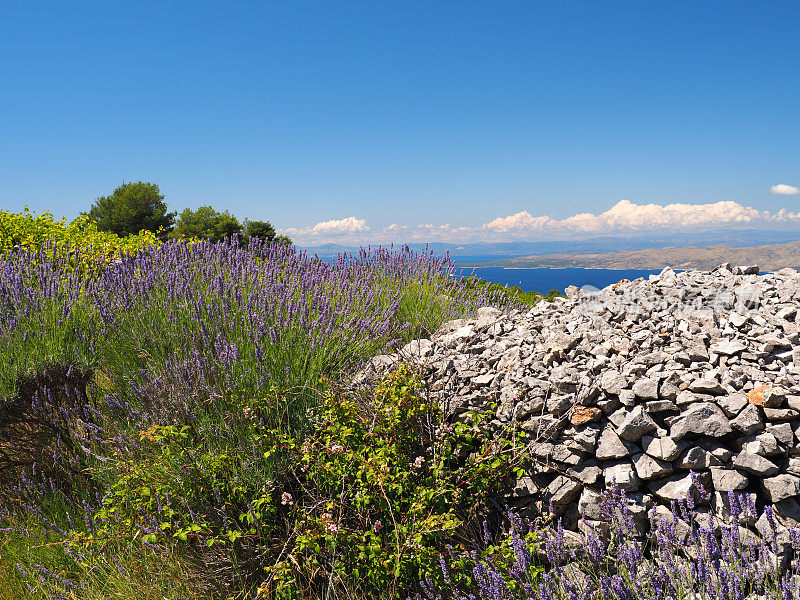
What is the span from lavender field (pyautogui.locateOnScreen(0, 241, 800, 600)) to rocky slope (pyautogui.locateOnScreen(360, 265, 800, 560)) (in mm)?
105

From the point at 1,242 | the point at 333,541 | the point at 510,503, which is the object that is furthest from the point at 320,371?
the point at 1,242

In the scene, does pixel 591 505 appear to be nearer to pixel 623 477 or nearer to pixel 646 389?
pixel 623 477

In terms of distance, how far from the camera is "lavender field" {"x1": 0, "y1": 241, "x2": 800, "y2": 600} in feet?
6.86

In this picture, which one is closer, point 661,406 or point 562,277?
point 661,406

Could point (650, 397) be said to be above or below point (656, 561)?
above

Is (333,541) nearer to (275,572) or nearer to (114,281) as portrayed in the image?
(275,572)

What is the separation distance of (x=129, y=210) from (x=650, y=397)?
2461cm

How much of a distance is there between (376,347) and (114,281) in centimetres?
230

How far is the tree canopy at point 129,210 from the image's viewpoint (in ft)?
72.0

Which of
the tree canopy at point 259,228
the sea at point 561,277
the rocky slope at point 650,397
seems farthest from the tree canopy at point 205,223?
the rocky slope at point 650,397

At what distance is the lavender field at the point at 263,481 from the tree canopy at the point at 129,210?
2072 centimetres

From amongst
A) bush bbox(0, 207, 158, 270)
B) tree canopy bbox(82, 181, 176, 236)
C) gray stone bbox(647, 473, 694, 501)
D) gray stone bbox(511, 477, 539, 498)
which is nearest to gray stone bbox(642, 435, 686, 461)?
gray stone bbox(647, 473, 694, 501)

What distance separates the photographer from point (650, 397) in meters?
2.39

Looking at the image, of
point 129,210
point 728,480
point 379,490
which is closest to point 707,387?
point 728,480
